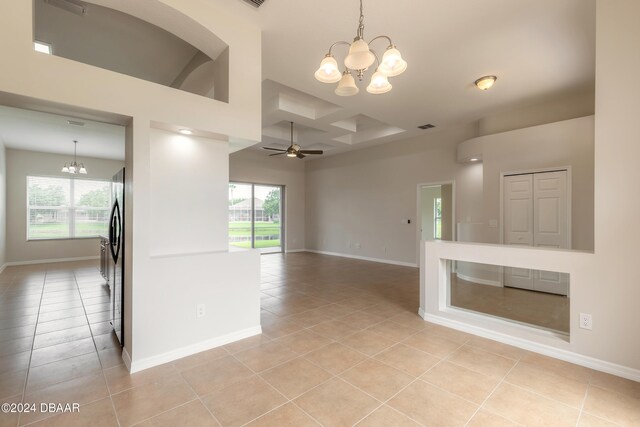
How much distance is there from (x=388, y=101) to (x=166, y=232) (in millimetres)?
4038

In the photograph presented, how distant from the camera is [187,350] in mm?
2729

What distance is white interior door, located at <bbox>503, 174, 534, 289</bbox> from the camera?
5.09 m

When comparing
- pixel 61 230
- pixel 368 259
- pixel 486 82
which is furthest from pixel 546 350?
pixel 61 230

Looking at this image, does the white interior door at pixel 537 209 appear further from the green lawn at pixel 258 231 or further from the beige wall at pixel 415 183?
the green lawn at pixel 258 231

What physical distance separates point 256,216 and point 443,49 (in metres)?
7.31

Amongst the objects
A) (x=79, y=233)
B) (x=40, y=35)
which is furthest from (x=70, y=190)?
(x=40, y=35)

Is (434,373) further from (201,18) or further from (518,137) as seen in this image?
(518,137)

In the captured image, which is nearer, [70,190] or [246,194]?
[70,190]

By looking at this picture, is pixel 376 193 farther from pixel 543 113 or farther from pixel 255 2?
pixel 255 2

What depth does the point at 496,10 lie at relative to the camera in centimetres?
284


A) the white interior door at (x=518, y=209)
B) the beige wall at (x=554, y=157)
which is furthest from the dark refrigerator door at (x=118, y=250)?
the beige wall at (x=554, y=157)

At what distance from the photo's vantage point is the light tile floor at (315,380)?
6.21 feet

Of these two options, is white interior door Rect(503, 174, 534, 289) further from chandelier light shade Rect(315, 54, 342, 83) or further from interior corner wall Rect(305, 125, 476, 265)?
chandelier light shade Rect(315, 54, 342, 83)

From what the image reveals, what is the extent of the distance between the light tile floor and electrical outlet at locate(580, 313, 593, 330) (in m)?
0.37
